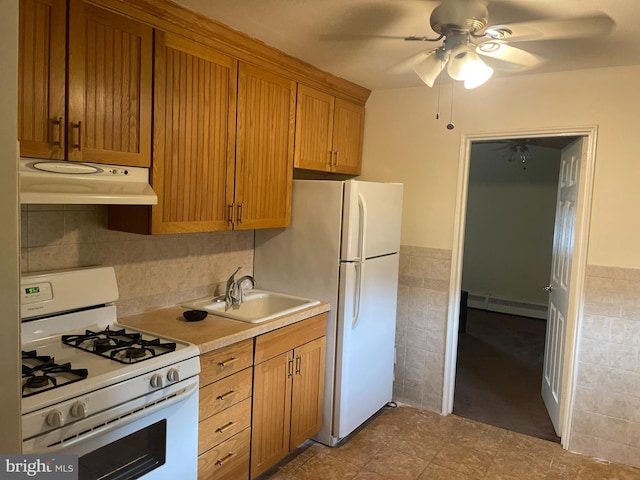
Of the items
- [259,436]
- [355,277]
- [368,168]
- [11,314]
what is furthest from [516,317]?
[11,314]

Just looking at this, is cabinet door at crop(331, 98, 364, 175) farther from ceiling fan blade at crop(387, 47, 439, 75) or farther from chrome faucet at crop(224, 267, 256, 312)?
chrome faucet at crop(224, 267, 256, 312)

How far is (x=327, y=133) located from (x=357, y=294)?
113 centimetres

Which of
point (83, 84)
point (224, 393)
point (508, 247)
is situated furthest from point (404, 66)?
point (508, 247)

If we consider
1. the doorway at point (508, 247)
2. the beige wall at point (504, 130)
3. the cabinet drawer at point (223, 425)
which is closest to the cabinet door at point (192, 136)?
the cabinet drawer at point (223, 425)

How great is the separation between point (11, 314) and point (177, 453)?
1.33 m

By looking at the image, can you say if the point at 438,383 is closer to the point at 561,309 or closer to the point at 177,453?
the point at 561,309

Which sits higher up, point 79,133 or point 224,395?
point 79,133

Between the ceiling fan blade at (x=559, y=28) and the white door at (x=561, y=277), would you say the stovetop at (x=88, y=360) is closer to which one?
the ceiling fan blade at (x=559, y=28)

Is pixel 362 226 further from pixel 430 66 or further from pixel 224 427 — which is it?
pixel 224 427

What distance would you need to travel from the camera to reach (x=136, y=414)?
1785mm

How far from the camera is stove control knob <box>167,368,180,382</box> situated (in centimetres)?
190

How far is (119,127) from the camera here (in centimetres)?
203

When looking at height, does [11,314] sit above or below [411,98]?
below

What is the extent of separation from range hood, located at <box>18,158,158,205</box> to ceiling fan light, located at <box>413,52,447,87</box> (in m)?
1.33
